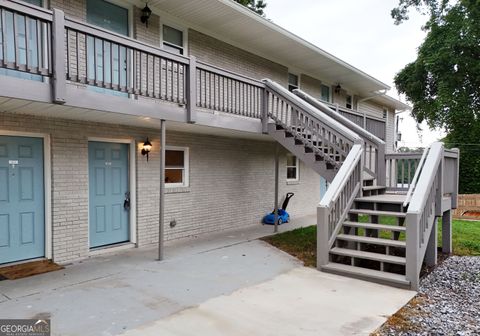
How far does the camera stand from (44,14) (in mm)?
4441

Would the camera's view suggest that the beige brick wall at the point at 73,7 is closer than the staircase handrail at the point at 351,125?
Yes

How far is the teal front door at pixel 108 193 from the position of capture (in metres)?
6.72

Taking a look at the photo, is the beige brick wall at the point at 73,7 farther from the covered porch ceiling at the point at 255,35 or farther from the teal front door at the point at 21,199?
the teal front door at the point at 21,199

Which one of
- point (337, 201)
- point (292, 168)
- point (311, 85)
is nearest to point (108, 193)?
point (337, 201)

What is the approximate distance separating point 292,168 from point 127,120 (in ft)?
23.3

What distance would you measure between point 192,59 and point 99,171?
8.93 feet

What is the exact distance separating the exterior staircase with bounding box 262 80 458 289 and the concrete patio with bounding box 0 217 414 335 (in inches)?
18.5

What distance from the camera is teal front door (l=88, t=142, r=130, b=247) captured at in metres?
6.72

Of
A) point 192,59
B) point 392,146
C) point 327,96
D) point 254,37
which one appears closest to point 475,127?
point 392,146

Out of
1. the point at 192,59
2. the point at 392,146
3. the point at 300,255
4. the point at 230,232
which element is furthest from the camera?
the point at 392,146

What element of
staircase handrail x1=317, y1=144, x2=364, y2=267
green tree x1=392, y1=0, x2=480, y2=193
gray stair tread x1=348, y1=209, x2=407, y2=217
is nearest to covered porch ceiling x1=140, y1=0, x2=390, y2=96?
staircase handrail x1=317, y1=144, x2=364, y2=267

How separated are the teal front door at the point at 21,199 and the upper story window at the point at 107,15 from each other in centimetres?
255

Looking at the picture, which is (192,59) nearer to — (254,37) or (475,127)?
(254,37)

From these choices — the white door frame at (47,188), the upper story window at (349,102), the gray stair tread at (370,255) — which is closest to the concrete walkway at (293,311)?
the gray stair tread at (370,255)
